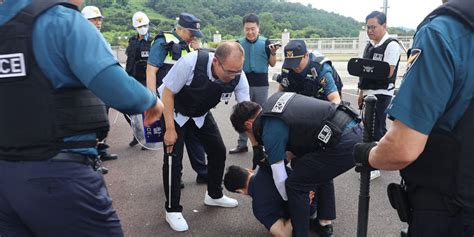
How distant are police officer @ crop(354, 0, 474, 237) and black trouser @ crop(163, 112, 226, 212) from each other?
2.04 metres

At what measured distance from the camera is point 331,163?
8.74ft

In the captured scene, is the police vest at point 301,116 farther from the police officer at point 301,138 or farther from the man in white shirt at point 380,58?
the man in white shirt at point 380,58

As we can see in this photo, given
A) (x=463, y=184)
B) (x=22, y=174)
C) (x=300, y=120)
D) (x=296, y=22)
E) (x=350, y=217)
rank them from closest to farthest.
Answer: (x=463, y=184), (x=22, y=174), (x=300, y=120), (x=350, y=217), (x=296, y=22)

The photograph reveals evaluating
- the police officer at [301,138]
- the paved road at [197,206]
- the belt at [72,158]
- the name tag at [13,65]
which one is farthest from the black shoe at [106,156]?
the name tag at [13,65]

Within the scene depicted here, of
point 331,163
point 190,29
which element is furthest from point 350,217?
point 190,29

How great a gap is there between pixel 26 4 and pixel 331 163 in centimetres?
206

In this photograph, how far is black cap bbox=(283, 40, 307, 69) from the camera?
363 cm

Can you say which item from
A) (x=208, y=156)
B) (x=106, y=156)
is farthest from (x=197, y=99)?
(x=106, y=156)

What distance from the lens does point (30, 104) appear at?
1.46 m

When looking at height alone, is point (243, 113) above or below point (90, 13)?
below

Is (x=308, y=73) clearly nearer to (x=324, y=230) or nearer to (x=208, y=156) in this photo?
(x=208, y=156)

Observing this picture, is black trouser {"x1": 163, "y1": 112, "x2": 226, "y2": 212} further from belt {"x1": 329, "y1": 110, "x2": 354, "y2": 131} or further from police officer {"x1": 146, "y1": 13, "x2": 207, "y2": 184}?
belt {"x1": 329, "y1": 110, "x2": 354, "y2": 131}

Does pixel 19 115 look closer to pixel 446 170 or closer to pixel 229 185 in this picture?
pixel 446 170

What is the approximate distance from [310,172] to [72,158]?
1.64 metres
